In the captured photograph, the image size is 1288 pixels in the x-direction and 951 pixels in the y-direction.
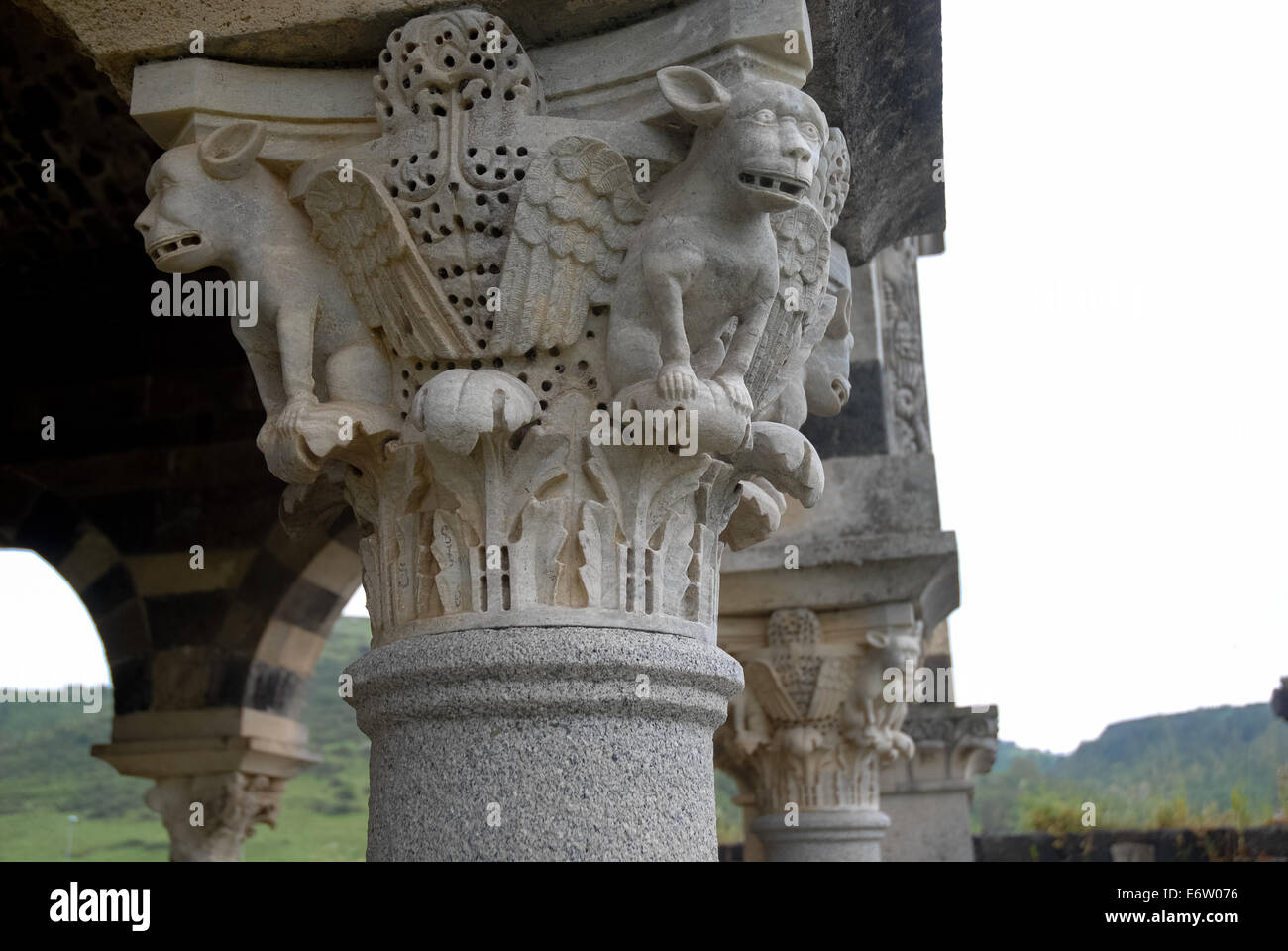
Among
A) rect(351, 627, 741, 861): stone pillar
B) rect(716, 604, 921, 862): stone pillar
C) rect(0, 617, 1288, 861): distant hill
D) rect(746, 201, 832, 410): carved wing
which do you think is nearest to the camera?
rect(351, 627, 741, 861): stone pillar

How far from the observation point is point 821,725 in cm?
497

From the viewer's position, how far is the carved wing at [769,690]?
487 cm

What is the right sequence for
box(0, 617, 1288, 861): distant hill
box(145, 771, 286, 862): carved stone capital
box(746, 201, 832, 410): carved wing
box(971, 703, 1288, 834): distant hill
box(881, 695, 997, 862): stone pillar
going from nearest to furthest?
box(746, 201, 832, 410): carved wing
box(145, 771, 286, 862): carved stone capital
box(881, 695, 997, 862): stone pillar
box(971, 703, 1288, 834): distant hill
box(0, 617, 1288, 861): distant hill

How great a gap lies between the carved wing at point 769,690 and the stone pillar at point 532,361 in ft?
8.64

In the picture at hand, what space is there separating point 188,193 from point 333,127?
0.27 m

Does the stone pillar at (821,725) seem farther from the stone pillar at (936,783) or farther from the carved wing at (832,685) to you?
the stone pillar at (936,783)

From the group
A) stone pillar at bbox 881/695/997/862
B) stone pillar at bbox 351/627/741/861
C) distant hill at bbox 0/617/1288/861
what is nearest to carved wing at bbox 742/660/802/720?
stone pillar at bbox 351/627/741/861

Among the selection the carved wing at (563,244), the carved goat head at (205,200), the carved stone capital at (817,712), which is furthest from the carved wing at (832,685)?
the carved goat head at (205,200)

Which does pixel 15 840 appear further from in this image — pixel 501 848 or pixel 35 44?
pixel 501 848

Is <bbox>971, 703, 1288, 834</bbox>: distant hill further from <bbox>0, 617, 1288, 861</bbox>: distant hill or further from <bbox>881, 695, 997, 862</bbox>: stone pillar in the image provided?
<bbox>881, 695, 997, 862</bbox>: stone pillar

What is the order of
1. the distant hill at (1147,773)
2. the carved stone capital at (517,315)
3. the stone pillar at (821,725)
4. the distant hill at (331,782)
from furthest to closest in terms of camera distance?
the distant hill at (331,782) → the distant hill at (1147,773) → the stone pillar at (821,725) → the carved stone capital at (517,315)

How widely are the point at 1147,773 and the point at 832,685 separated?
734 inches

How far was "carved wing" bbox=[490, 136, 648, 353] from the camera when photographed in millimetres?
2133
